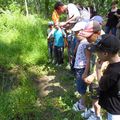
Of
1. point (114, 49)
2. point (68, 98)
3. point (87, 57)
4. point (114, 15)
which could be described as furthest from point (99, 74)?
point (114, 15)

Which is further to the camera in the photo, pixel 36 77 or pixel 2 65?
pixel 2 65

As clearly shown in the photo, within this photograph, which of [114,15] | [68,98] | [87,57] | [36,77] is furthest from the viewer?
[114,15]

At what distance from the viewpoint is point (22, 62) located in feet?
27.0

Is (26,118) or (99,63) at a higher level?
(99,63)

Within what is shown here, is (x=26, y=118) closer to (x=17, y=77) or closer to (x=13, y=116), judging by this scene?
(x=13, y=116)

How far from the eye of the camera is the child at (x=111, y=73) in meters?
3.07

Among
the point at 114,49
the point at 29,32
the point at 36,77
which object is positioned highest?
the point at 114,49

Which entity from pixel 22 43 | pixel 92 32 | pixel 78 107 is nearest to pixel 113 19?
pixel 22 43

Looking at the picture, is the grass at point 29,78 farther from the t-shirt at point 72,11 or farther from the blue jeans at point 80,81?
the t-shirt at point 72,11

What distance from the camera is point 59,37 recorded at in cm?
752

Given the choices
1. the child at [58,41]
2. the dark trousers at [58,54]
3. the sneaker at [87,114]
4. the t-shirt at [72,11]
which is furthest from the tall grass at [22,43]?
the sneaker at [87,114]

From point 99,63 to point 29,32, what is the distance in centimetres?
588

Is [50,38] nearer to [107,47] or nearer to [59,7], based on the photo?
[59,7]

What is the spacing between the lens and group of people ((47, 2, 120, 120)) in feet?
10.2
